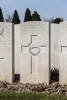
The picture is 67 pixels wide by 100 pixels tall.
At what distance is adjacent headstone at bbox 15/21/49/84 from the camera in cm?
947

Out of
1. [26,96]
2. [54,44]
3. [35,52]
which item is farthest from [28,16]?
[26,96]

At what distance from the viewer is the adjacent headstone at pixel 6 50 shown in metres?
9.84

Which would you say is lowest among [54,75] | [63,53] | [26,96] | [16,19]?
[26,96]

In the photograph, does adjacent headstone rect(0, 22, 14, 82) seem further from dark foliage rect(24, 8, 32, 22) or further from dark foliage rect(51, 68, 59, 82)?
dark foliage rect(24, 8, 32, 22)

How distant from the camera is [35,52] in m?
9.56

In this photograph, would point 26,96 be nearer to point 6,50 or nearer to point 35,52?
point 35,52

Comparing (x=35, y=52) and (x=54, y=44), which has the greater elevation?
(x=54, y=44)

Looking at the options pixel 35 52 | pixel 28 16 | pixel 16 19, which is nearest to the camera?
pixel 35 52

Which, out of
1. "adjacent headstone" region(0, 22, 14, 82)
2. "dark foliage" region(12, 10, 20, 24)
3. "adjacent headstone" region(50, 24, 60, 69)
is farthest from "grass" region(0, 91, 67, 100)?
"dark foliage" region(12, 10, 20, 24)

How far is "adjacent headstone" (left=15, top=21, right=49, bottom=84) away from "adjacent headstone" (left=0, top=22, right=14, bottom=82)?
38cm

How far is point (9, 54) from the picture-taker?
9852mm

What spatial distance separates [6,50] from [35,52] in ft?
2.93

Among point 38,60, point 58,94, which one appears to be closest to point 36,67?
point 38,60

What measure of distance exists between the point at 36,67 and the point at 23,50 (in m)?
0.61
